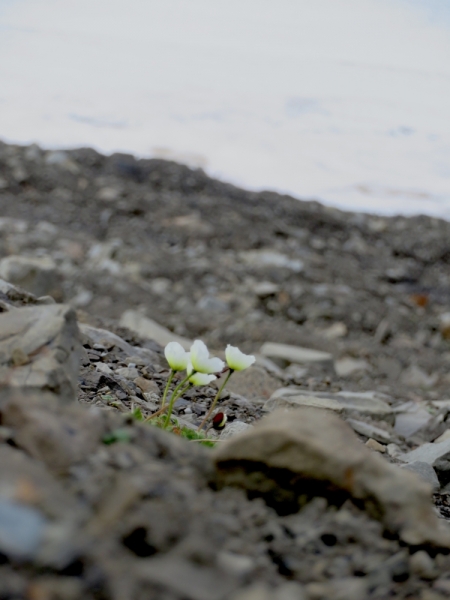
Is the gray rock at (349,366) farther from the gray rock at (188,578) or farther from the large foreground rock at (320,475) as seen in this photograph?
the gray rock at (188,578)

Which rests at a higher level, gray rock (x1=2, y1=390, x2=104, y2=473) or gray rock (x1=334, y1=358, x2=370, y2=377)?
gray rock (x1=2, y1=390, x2=104, y2=473)

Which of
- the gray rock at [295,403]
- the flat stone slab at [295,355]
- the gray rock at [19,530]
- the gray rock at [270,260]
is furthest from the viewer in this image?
the gray rock at [270,260]

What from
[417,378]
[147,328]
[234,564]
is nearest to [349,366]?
[417,378]

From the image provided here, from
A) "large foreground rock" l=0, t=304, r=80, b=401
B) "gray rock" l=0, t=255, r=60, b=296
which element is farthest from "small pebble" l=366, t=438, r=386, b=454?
"gray rock" l=0, t=255, r=60, b=296

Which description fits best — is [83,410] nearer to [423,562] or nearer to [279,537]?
[279,537]

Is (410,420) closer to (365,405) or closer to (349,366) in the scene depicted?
(365,405)

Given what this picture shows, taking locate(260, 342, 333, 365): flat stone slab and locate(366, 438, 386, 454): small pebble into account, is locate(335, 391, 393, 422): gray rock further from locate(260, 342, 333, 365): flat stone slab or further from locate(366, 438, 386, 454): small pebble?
locate(260, 342, 333, 365): flat stone slab

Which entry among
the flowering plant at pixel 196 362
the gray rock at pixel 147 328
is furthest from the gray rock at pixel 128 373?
the gray rock at pixel 147 328

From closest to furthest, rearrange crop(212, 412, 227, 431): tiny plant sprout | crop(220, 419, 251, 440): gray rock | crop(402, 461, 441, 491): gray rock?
crop(212, 412, 227, 431): tiny plant sprout → crop(220, 419, 251, 440): gray rock → crop(402, 461, 441, 491): gray rock
